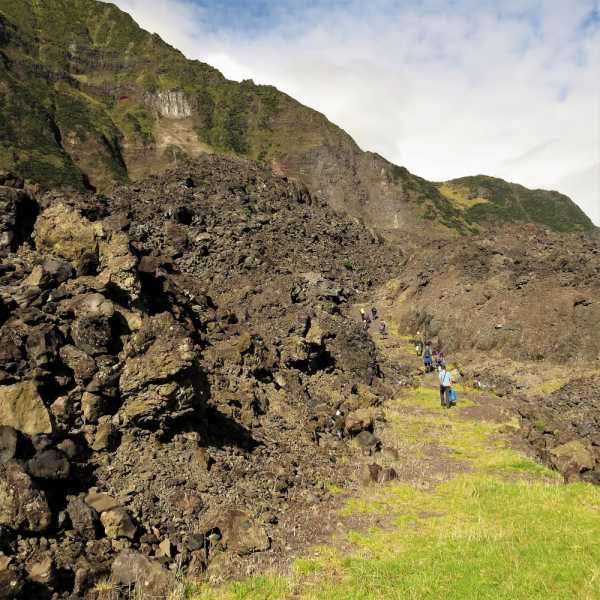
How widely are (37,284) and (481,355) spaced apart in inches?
946

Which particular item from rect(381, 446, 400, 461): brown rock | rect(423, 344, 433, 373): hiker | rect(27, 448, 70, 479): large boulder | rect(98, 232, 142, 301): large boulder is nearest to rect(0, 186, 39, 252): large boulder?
rect(98, 232, 142, 301): large boulder

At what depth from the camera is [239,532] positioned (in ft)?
26.0

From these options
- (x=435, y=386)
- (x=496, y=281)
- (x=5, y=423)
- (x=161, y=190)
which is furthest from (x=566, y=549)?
(x=161, y=190)

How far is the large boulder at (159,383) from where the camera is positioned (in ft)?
30.6

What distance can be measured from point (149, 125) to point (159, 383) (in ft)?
378

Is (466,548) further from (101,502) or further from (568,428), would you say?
(568,428)

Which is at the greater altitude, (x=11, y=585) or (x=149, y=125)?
(x=149, y=125)

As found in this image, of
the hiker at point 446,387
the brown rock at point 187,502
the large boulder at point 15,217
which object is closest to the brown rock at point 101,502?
the brown rock at point 187,502

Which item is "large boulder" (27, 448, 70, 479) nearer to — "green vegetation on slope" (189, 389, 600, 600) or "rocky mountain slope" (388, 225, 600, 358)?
"green vegetation on slope" (189, 389, 600, 600)

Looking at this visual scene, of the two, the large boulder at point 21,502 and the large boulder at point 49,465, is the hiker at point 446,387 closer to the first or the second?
the large boulder at point 49,465

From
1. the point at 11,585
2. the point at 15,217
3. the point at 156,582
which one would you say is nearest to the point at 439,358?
the point at 156,582

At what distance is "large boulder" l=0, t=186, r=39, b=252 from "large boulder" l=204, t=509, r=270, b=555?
33.0ft

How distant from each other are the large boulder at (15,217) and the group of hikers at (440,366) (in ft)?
58.0

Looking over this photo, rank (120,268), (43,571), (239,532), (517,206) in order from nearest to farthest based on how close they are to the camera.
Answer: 1. (43,571)
2. (239,532)
3. (120,268)
4. (517,206)
